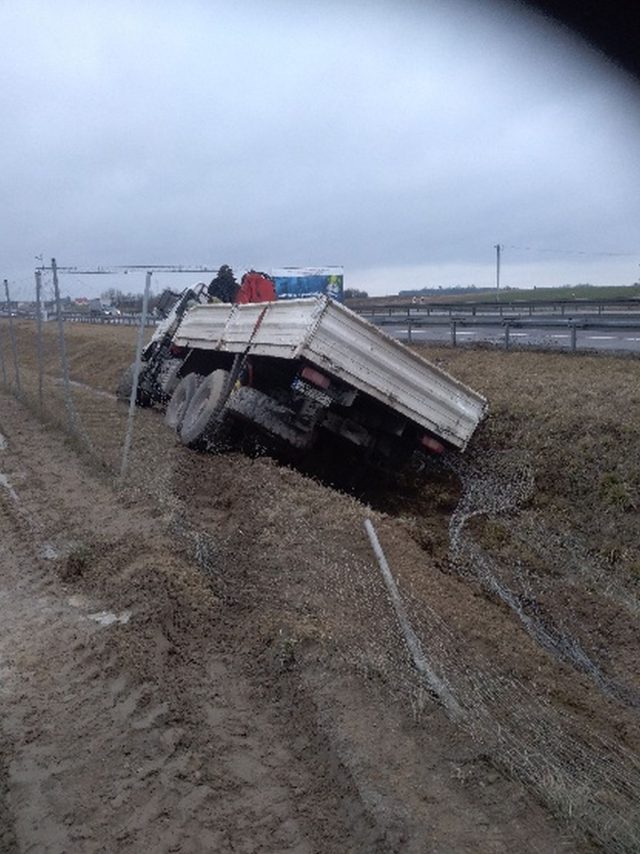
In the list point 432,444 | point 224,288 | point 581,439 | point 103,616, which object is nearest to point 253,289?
point 224,288

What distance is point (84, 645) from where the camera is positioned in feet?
20.7

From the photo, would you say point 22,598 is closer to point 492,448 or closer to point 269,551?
point 269,551

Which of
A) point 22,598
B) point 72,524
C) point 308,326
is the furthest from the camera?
point 308,326

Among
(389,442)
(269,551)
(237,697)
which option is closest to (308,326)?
(389,442)

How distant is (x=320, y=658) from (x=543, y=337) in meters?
17.1

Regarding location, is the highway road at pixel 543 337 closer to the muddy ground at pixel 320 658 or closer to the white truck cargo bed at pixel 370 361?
the white truck cargo bed at pixel 370 361

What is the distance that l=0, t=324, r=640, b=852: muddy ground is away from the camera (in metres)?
4.25

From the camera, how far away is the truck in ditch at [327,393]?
1022 cm

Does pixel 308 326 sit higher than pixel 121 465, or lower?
higher

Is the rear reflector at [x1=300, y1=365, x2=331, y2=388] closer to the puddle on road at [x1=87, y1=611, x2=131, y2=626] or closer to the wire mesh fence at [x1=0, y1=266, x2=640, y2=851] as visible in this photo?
the wire mesh fence at [x1=0, y1=266, x2=640, y2=851]

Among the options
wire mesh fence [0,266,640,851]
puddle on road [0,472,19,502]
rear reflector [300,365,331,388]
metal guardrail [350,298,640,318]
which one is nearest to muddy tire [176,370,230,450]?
wire mesh fence [0,266,640,851]

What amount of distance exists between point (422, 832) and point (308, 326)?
678cm

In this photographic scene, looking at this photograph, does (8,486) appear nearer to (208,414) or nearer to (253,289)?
(208,414)

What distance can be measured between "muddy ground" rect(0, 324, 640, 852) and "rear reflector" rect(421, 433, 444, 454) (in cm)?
77
